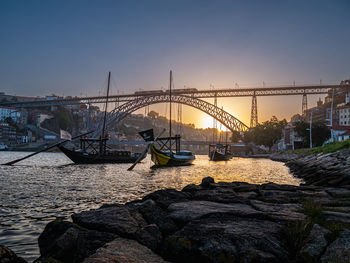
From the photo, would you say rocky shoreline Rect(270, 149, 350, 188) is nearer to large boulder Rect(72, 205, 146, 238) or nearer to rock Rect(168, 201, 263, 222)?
rock Rect(168, 201, 263, 222)

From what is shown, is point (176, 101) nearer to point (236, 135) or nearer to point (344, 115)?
point (236, 135)

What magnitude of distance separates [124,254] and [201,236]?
1.08 metres

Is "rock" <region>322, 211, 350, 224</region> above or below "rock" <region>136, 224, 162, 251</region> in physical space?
above

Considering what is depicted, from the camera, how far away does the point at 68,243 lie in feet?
10.6

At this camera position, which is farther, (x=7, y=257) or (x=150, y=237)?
(x=150, y=237)

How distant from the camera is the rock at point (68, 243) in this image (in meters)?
3.10

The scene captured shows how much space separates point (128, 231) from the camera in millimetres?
4066

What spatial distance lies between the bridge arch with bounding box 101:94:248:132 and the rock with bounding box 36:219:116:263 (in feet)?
200

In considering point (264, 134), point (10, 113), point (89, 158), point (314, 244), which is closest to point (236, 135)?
point (264, 134)

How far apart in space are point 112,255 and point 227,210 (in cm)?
261

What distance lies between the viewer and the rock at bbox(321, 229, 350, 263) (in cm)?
286

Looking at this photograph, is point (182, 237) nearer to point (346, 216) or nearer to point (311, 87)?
point (346, 216)

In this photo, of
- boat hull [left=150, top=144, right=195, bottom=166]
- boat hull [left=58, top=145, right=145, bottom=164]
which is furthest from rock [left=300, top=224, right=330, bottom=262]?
boat hull [left=58, top=145, right=145, bottom=164]

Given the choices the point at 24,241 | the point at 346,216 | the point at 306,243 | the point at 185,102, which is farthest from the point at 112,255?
the point at 185,102
